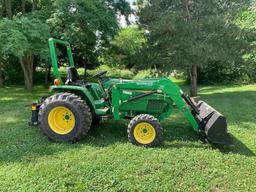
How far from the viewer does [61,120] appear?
15.9ft

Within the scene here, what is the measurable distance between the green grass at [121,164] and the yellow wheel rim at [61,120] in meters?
0.27

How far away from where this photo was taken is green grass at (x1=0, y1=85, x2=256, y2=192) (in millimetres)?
3502

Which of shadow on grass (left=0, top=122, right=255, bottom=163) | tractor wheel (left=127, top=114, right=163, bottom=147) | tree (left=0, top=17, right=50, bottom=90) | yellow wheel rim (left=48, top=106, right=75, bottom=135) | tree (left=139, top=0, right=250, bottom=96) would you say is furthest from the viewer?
tree (left=139, top=0, right=250, bottom=96)

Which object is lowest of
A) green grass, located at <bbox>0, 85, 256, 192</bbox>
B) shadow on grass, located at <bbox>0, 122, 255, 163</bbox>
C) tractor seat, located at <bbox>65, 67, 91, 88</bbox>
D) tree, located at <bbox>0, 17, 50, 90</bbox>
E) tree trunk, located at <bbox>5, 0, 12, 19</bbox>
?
green grass, located at <bbox>0, 85, 256, 192</bbox>

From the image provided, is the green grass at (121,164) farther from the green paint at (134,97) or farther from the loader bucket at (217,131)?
the green paint at (134,97)

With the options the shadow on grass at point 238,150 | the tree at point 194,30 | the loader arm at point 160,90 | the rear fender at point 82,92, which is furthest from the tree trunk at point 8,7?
the shadow on grass at point 238,150

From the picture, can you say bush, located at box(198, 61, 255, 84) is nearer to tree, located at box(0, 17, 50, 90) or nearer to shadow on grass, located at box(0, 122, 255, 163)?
tree, located at box(0, 17, 50, 90)

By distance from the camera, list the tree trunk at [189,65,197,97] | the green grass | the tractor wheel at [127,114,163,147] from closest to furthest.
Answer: the green grass → the tractor wheel at [127,114,163,147] → the tree trunk at [189,65,197,97]

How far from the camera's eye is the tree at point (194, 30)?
10.2 metres

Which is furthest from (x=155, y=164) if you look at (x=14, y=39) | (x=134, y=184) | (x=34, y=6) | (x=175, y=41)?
(x=34, y=6)

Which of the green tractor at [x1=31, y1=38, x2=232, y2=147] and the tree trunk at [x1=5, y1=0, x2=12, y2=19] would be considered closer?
the green tractor at [x1=31, y1=38, x2=232, y2=147]

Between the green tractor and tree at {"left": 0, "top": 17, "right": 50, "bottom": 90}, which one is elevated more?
tree at {"left": 0, "top": 17, "right": 50, "bottom": 90}

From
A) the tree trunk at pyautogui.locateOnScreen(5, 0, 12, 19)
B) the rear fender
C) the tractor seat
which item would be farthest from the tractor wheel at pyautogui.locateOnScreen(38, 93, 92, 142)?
the tree trunk at pyautogui.locateOnScreen(5, 0, 12, 19)

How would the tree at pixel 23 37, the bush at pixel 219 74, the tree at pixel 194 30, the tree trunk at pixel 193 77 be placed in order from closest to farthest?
the tree at pixel 23 37
the tree at pixel 194 30
the tree trunk at pixel 193 77
the bush at pixel 219 74
